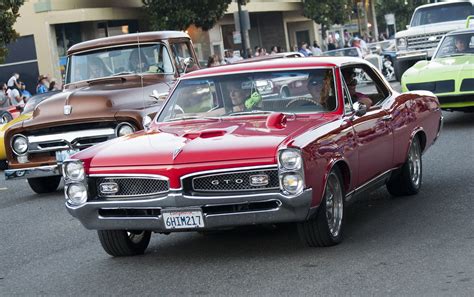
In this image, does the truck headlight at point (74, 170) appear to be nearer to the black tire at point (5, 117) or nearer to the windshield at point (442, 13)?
the black tire at point (5, 117)

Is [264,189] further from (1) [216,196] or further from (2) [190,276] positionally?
(2) [190,276]

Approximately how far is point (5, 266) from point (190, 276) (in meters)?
2.04

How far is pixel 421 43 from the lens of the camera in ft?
97.6

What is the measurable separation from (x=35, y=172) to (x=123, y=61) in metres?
2.23

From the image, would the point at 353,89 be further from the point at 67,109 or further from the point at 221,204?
the point at 67,109

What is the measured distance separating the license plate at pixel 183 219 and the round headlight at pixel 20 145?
6.38m

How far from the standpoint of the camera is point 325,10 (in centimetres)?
5675

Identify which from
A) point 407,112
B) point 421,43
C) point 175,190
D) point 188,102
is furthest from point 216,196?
point 421,43

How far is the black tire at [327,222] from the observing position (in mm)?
8130

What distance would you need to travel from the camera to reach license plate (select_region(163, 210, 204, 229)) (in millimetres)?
7863

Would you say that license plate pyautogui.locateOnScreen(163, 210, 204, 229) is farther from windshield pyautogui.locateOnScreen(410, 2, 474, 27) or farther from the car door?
windshield pyautogui.locateOnScreen(410, 2, 474, 27)

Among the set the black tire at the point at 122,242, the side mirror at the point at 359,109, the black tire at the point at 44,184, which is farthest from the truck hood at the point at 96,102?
the side mirror at the point at 359,109

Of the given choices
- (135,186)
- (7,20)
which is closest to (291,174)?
(135,186)

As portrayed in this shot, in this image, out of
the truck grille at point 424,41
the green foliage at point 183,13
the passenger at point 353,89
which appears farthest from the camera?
the green foliage at point 183,13
